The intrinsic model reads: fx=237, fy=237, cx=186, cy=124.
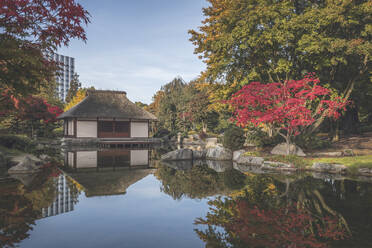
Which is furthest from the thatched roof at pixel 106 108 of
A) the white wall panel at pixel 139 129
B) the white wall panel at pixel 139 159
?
the white wall panel at pixel 139 159

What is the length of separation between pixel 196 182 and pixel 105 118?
739 inches

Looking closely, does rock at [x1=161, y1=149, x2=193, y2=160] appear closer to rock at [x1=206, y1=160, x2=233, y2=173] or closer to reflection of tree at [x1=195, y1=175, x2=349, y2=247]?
rock at [x1=206, y1=160, x2=233, y2=173]

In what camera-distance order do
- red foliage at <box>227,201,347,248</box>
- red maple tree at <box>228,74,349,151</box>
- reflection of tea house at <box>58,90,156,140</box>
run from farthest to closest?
reflection of tea house at <box>58,90,156,140</box>
red maple tree at <box>228,74,349,151</box>
red foliage at <box>227,201,347,248</box>

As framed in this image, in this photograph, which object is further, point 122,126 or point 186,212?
point 122,126

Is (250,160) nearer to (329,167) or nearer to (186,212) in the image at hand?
(329,167)

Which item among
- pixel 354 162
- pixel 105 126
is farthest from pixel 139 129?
pixel 354 162

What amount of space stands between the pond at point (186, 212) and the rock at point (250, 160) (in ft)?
8.50

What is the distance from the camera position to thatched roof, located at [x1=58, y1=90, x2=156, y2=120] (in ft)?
74.8

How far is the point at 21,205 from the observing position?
480cm

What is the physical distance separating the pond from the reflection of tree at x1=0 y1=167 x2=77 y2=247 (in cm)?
1

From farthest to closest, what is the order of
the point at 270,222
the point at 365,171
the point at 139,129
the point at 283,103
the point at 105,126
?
the point at 139,129 < the point at 105,126 < the point at 283,103 < the point at 365,171 < the point at 270,222

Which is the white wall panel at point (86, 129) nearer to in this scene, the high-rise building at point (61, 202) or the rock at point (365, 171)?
the high-rise building at point (61, 202)

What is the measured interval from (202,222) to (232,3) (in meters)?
11.0

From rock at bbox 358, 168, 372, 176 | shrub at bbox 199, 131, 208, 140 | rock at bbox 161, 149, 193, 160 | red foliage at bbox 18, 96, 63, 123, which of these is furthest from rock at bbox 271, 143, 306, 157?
red foliage at bbox 18, 96, 63, 123
